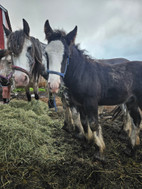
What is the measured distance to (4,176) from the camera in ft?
6.03

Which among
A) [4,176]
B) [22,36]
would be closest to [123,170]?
[4,176]

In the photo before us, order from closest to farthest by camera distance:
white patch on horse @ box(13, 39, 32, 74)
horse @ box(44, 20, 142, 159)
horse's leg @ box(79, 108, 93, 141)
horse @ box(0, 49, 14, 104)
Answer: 1. horse @ box(44, 20, 142, 159)
2. white patch on horse @ box(13, 39, 32, 74)
3. horse's leg @ box(79, 108, 93, 141)
4. horse @ box(0, 49, 14, 104)

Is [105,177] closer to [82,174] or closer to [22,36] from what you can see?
[82,174]

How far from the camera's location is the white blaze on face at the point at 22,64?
251cm

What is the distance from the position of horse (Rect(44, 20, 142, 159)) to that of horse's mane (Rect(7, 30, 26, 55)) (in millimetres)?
775

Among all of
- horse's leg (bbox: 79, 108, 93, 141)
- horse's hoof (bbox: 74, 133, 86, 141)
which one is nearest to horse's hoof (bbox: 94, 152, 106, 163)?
horse's leg (bbox: 79, 108, 93, 141)

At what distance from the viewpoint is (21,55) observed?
268cm

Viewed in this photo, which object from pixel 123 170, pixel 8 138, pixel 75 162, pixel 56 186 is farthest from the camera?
pixel 8 138

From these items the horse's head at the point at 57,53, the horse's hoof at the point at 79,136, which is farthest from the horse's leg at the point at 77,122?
the horse's head at the point at 57,53

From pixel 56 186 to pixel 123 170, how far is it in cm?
123

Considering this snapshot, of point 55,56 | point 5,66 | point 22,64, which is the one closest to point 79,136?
point 55,56

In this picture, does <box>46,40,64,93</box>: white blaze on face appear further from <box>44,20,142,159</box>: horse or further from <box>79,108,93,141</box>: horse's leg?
<box>79,108,93,141</box>: horse's leg

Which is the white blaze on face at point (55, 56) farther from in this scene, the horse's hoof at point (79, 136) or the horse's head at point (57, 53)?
the horse's hoof at point (79, 136)

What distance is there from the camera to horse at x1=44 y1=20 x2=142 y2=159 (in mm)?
2055
